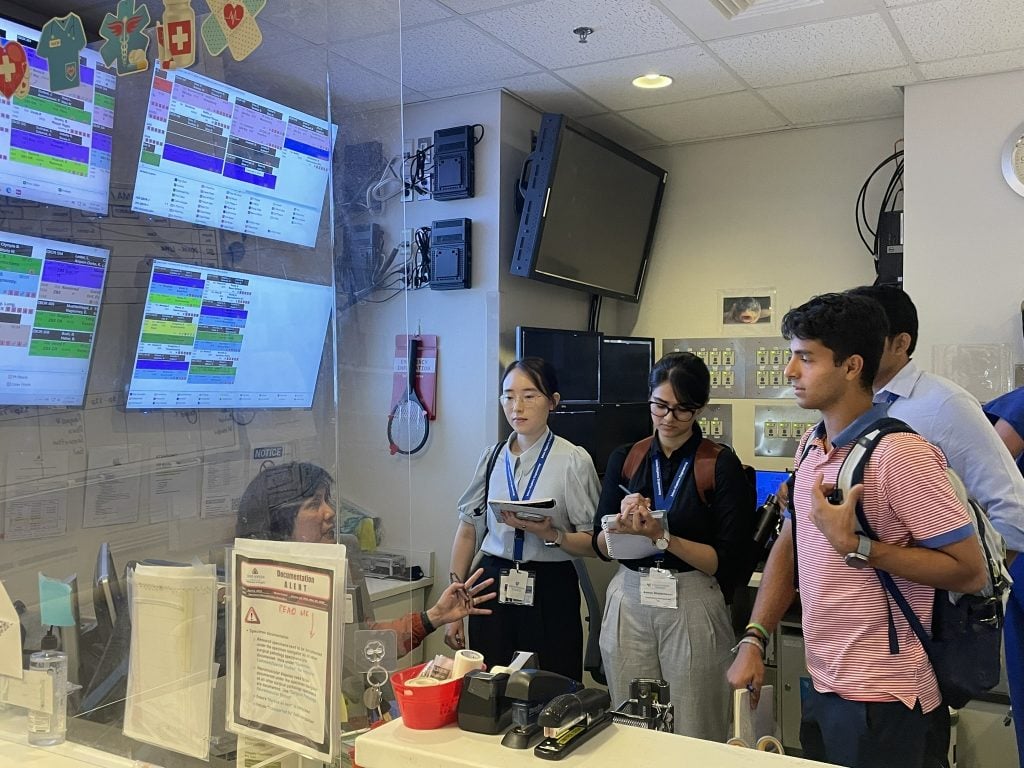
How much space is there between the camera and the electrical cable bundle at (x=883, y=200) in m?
3.92

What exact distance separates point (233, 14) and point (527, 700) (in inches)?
43.2

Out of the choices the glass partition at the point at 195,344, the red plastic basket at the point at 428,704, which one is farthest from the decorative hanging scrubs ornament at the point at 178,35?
the red plastic basket at the point at 428,704

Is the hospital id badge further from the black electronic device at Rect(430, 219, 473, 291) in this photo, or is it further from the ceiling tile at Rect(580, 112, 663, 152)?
the ceiling tile at Rect(580, 112, 663, 152)

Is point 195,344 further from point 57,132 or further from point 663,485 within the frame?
point 663,485

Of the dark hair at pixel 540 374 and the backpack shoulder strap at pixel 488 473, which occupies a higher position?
the dark hair at pixel 540 374

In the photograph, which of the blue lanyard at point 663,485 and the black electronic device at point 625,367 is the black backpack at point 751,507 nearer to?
the blue lanyard at point 663,485

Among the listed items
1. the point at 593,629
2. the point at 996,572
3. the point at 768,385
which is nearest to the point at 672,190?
the point at 768,385

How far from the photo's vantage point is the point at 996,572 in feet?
5.80

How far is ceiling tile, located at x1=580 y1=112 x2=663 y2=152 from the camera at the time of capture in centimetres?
406

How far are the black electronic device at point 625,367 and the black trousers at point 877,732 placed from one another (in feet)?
7.77

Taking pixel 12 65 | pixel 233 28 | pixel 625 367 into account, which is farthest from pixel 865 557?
pixel 625 367

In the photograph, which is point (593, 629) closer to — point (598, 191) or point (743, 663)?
point (743, 663)

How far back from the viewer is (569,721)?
1058 mm

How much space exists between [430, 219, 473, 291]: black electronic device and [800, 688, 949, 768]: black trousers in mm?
2383
